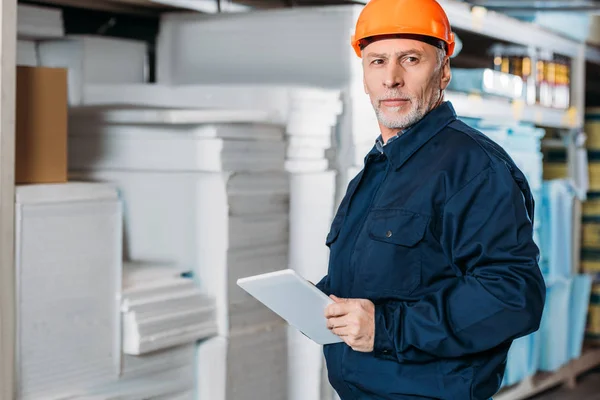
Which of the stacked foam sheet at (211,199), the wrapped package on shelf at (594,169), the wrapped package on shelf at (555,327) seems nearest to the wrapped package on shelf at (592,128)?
the wrapped package on shelf at (594,169)

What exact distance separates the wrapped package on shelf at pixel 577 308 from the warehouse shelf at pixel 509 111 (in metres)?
0.87

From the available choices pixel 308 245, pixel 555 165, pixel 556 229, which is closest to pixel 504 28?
pixel 556 229

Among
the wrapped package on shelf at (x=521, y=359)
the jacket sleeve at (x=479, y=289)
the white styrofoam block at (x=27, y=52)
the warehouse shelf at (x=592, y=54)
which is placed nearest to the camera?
the jacket sleeve at (x=479, y=289)

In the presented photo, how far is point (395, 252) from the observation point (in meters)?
1.84

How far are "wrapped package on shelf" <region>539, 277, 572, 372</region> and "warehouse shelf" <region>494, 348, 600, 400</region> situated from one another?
0.08 meters

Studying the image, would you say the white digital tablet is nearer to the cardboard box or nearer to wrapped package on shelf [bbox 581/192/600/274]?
the cardboard box

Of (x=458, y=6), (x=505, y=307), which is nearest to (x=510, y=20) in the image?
(x=458, y=6)

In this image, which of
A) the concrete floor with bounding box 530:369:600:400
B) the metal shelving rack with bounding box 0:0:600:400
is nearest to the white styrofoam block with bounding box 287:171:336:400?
the metal shelving rack with bounding box 0:0:600:400

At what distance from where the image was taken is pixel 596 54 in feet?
18.7

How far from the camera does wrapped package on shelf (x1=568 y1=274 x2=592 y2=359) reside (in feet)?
17.0

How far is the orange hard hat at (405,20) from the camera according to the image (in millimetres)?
1915

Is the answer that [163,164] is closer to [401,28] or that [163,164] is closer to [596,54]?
[401,28]

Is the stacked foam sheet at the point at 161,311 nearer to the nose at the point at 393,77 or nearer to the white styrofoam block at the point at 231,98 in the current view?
the white styrofoam block at the point at 231,98

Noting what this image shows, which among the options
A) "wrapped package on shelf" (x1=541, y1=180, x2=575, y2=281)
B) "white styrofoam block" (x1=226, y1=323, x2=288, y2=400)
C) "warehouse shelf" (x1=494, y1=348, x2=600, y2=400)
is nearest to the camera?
"white styrofoam block" (x1=226, y1=323, x2=288, y2=400)
